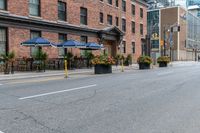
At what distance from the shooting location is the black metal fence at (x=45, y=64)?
26.0 metres

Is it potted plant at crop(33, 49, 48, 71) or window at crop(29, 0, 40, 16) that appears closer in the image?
potted plant at crop(33, 49, 48, 71)

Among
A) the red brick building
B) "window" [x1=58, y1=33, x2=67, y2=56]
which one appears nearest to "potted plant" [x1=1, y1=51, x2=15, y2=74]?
the red brick building

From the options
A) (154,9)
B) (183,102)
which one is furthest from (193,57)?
(183,102)

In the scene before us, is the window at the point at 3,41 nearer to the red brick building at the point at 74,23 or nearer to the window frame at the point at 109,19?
the red brick building at the point at 74,23

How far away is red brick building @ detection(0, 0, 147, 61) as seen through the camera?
26.5 metres

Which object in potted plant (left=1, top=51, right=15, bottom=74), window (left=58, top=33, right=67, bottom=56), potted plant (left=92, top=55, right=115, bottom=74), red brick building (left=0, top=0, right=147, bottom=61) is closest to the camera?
potted plant (left=1, top=51, right=15, bottom=74)

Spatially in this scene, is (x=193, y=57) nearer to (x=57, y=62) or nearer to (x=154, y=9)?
(x=154, y=9)

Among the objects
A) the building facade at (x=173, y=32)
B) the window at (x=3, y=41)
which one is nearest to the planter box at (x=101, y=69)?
the window at (x=3, y=41)

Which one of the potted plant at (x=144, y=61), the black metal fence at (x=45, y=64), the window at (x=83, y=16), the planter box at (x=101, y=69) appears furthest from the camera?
the window at (x=83, y=16)

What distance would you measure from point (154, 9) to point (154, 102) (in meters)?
91.4

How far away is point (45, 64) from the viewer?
28062 mm

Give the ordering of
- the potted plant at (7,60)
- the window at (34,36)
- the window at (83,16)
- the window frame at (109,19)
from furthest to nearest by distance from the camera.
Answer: the window frame at (109,19) < the window at (83,16) < the window at (34,36) < the potted plant at (7,60)

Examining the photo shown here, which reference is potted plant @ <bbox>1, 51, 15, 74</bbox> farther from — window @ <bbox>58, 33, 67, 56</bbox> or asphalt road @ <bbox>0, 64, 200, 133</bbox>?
asphalt road @ <bbox>0, 64, 200, 133</bbox>

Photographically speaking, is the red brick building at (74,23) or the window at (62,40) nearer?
the red brick building at (74,23)
